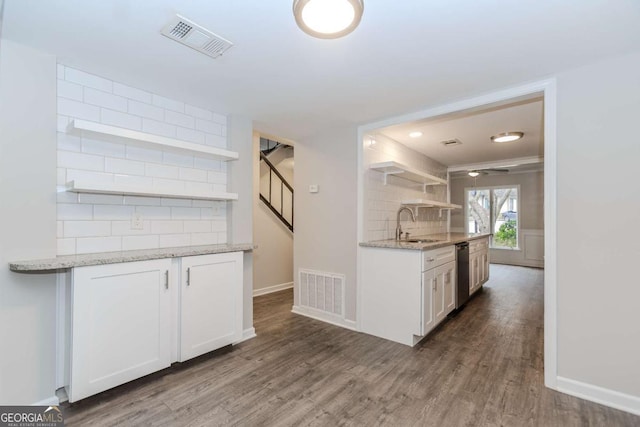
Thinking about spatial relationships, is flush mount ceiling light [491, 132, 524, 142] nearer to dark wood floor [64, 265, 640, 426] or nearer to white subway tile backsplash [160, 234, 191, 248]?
dark wood floor [64, 265, 640, 426]

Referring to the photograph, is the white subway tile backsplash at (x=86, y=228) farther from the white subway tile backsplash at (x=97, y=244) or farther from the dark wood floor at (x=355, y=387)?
the dark wood floor at (x=355, y=387)

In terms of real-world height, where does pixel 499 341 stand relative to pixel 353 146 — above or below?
below

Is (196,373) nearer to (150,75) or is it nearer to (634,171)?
(150,75)

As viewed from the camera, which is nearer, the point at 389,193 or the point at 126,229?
the point at 126,229

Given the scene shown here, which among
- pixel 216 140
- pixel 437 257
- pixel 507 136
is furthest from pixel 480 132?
pixel 216 140

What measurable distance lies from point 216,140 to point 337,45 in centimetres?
165

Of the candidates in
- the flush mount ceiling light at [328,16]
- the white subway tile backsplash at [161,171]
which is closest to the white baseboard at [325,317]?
the white subway tile backsplash at [161,171]

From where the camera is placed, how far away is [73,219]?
2076mm

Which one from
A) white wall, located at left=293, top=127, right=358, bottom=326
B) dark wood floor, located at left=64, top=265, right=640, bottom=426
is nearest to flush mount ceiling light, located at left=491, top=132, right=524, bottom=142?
white wall, located at left=293, top=127, right=358, bottom=326

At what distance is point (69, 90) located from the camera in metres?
2.07

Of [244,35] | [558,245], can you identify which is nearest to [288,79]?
[244,35]

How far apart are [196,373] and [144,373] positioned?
1.24ft

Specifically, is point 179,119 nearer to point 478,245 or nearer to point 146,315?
point 146,315

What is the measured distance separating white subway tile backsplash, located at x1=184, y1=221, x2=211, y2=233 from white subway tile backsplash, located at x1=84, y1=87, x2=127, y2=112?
105 cm
